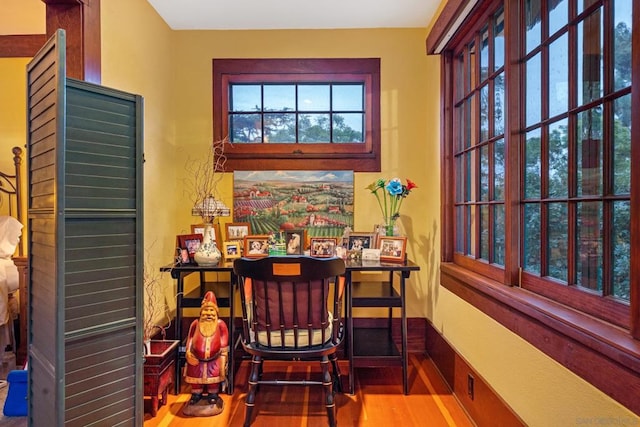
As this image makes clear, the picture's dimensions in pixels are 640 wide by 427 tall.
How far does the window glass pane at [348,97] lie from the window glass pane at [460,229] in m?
1.20

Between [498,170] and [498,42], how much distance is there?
0.65 meters

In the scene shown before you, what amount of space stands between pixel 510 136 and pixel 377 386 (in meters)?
1.77

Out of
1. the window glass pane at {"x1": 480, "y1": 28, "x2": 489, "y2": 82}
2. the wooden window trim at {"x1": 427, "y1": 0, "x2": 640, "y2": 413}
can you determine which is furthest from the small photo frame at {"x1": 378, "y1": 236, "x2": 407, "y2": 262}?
the window glass pane at {"x1": 480, "y1": 28, "x2": 489, "y2": 82}

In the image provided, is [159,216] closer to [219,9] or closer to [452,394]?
[219,9]

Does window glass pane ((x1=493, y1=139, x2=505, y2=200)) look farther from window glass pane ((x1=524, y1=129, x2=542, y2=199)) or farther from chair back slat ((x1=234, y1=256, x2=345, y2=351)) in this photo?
chair back slat ((x1=234, y1=256, x2=345, y2=351))

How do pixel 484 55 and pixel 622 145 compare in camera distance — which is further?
pixel 484 55

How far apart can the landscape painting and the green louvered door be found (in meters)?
1.46

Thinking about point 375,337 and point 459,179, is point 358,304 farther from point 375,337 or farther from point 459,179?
point 459,179

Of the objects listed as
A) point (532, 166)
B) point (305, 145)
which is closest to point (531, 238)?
point (532, 166)

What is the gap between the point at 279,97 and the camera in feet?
10.4

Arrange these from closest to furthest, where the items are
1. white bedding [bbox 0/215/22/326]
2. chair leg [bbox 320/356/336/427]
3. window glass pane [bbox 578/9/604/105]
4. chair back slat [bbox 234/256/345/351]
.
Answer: window glass pane [bbox 578/9/604/105] → chair back slat [bbox 234/256/345/351] → chair leg [bbox 320/356/336/427] → white bedding [bbox 0/215/22/326]

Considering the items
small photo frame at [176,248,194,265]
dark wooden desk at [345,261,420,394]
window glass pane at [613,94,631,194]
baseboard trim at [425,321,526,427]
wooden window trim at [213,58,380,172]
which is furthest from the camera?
wooden window trim at [213,58,380,172]

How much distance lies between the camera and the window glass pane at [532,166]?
1.61 meters

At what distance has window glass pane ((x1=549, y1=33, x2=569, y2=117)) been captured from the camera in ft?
4.58
